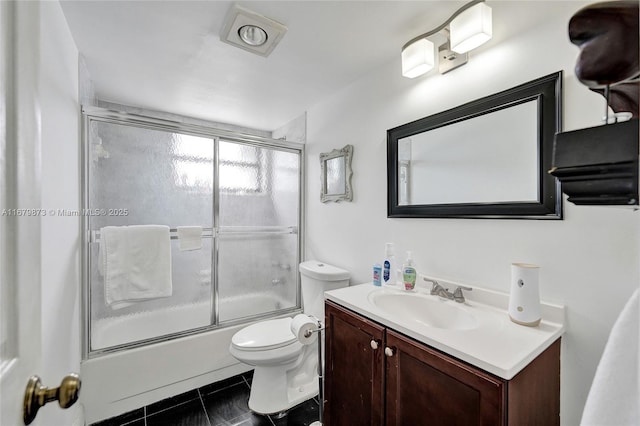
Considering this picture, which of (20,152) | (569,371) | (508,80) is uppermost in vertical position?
(508,80)

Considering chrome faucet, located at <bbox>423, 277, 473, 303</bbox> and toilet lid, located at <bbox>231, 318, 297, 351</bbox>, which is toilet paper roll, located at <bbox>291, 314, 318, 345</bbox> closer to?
toilet lid, located at <bbox>231, 318, 297, 351</bbox>

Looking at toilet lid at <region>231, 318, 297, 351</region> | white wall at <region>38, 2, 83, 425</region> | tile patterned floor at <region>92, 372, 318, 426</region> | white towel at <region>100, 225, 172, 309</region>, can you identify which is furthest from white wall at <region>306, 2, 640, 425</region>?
white wall at <region>38, 2, 83, 425</region>

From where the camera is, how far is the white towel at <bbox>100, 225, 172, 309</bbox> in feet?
5.13

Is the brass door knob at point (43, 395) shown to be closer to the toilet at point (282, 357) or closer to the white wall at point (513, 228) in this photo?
the toilet at point (282, 357)

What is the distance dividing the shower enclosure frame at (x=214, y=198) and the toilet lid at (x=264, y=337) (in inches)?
16.8

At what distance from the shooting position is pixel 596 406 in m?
0.45

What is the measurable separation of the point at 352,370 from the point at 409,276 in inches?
20.4

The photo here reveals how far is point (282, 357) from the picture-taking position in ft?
5.03

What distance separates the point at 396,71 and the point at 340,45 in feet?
1.21

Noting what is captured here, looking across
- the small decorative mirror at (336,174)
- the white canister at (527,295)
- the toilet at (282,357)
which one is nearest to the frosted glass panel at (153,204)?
the toilet at (282,357)

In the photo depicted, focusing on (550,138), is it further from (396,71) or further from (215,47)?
(215,47)

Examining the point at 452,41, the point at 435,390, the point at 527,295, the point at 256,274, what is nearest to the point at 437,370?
the point at 435,390

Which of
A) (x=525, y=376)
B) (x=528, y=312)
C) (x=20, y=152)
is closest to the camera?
(x=20, y=152)

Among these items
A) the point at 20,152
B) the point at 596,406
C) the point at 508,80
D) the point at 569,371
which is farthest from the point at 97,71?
the point at 569,371
